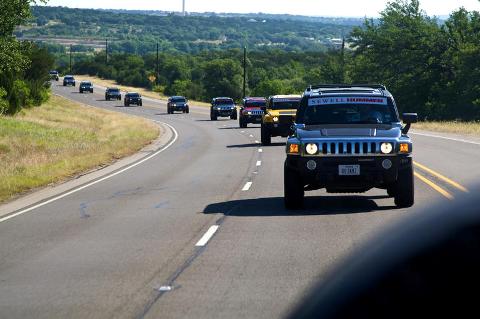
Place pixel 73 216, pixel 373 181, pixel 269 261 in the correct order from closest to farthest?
1. pixel 269 261
2. pixel 373 181
3. pixel 73 216

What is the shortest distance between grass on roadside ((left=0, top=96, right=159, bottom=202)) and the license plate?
7.86 metres

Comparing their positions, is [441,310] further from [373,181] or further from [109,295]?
[373,181]

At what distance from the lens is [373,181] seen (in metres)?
15.1

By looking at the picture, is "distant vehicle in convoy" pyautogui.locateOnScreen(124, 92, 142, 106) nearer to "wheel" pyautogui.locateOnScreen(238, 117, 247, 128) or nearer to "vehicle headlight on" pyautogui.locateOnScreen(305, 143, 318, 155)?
"wheel" pyautogui.locateOnScreen(238, 117, 247, 128)

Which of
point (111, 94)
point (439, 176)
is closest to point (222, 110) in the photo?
point (111, 94)

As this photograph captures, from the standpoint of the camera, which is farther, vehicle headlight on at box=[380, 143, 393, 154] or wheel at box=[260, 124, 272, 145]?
wheel at box=[260, 124, 272, 145]

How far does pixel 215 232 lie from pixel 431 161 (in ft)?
49.5

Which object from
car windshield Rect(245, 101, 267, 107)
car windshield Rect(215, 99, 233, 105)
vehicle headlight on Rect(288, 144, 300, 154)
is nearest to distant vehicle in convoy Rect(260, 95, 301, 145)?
car windshield Rect(245, 101, 267, 107)

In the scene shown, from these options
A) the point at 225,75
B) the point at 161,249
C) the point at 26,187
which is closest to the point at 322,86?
the point at 161,249

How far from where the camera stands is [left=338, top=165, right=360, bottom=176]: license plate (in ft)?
49.3

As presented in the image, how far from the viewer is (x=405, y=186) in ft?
50.6

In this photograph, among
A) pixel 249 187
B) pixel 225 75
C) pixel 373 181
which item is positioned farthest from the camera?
pixel 225 75

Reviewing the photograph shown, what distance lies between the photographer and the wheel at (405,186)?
50.3ft

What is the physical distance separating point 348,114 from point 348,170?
5.66ft
